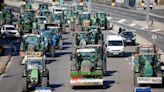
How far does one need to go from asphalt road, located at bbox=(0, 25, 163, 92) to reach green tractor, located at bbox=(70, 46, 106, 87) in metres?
0.63

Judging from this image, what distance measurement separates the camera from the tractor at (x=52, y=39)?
2557 inches

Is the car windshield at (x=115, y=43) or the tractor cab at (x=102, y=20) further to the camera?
the tractor cab at (x=102, y=20)

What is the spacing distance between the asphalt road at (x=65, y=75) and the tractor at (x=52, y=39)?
1.14 meters

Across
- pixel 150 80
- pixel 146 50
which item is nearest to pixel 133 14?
pixel 146 50

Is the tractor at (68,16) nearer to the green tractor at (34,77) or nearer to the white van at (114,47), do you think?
the white van at (114,47)

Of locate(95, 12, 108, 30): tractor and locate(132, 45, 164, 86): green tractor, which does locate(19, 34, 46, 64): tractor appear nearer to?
locate(132, 45, 164, 86): green tractor

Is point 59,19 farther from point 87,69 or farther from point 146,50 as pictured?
point 87,69

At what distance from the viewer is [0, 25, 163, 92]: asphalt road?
45281mm

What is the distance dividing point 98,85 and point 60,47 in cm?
2652

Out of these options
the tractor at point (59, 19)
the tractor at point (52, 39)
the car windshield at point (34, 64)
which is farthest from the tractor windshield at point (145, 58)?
the tractor at point (59, 19)

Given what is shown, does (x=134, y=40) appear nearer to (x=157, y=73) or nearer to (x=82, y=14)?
(x=82, y=14)

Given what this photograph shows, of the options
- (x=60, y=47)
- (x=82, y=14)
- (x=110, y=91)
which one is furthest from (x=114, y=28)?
(x=110, y=91)

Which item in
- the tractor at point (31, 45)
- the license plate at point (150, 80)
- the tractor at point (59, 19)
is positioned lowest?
the tractor at point (59, 19)

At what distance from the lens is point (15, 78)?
51.2 m
